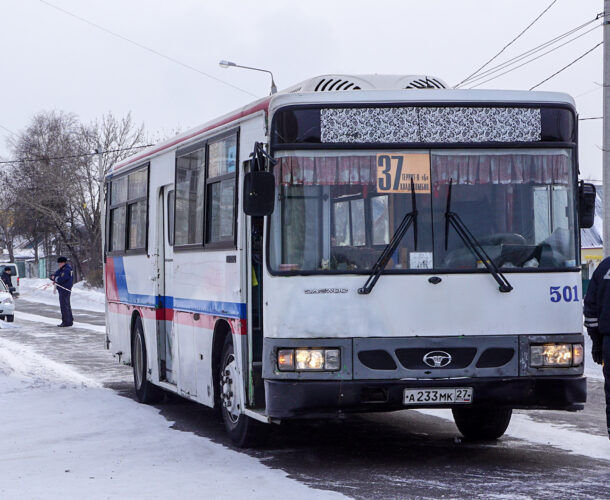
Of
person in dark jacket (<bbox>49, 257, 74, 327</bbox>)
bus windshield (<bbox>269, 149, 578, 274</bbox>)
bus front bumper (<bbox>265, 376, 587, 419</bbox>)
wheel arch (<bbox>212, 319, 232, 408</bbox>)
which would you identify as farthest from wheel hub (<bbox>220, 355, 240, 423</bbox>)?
person in dark jacket (<bbox>49, 257, 74, 327</bbox>)

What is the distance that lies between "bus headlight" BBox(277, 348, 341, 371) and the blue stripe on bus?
3.64ft

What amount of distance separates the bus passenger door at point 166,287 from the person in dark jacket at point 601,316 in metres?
4.70

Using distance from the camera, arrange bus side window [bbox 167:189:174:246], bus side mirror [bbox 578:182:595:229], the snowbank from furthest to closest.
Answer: the snowbank → bus side window [bbox 167:189:174:246] → bus side mirror [bbox 578:182:595:229]

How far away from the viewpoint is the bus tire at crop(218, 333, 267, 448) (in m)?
9.45

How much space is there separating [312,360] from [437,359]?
35.4 inches

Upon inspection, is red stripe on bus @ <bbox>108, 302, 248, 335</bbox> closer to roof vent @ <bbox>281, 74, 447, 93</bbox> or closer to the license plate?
the license plate

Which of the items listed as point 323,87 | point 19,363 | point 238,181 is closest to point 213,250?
point 238,181

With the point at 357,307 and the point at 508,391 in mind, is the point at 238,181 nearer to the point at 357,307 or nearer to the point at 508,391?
the point at 357,307

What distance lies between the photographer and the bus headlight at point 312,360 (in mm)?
8195

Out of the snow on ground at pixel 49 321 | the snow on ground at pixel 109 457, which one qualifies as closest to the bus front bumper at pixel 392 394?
the snow on ground at pixel 109 457

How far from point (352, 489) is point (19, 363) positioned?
36.5 ft

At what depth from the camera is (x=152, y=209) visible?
1297cm

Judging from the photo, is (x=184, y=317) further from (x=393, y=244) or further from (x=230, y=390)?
(x=393, y=244)

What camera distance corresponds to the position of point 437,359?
8289 millimetres
